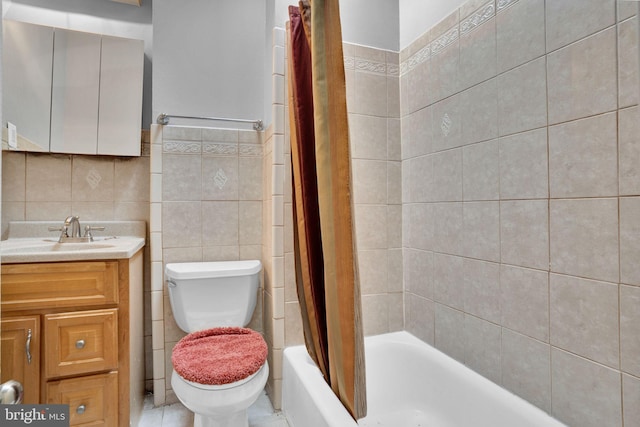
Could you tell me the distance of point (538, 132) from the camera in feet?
3.60

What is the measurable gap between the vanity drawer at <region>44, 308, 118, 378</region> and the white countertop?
0.74 ft

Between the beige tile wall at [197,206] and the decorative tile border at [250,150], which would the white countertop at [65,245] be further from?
the decorative tile border at [250,150]

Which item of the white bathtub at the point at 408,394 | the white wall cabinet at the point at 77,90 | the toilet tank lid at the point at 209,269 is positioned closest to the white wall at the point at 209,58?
the white wall cabinet at the point at 77,90

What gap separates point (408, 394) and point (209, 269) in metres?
1.07

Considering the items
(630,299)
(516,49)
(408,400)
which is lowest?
(408,400)

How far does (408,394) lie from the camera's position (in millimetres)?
1543

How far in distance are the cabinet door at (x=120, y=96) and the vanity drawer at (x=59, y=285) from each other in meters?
0.74

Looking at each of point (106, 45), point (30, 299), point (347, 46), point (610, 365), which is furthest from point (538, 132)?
point (106, 45)

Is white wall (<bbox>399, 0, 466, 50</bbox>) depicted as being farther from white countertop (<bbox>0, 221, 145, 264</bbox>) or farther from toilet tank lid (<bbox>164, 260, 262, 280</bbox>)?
white countertop (<bbox>0, 221, 145, 264</bbox>)

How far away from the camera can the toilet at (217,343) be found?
1253 mm

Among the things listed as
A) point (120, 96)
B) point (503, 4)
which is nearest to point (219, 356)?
point (120, 96)

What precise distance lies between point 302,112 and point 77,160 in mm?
1273

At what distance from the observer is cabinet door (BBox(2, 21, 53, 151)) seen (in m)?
1.69

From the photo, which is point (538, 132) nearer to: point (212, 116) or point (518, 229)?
point (518, 229)
